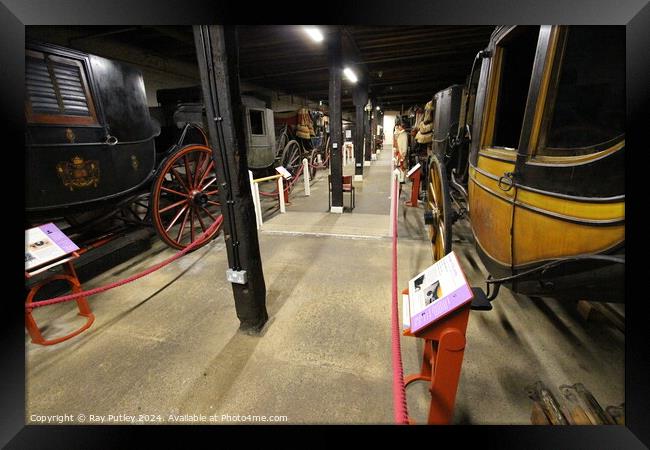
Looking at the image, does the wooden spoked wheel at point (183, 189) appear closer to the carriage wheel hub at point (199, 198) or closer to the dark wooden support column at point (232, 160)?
the carriage wheel hub at point (199, 198)

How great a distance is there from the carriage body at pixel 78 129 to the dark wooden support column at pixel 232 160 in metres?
1.45

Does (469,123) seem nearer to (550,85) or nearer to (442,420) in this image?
(550,85)

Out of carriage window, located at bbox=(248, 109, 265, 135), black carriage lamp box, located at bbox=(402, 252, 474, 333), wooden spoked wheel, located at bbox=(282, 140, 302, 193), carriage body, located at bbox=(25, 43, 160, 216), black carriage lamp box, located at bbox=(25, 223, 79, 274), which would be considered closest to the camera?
black carriage lamp box, located at bbox=(402, 252, 474, 333)

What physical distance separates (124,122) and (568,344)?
173 inches

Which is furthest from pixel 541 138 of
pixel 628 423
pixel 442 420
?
pixel 442 420

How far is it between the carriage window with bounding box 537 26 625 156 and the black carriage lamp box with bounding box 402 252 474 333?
2.77 ft

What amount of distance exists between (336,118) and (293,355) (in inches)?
187

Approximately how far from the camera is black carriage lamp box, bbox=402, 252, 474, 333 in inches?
40.4

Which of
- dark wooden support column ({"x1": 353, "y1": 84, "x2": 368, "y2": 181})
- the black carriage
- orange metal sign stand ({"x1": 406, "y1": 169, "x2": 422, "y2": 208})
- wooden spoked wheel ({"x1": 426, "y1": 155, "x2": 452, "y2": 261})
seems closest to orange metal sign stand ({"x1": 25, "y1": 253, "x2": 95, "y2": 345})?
the black carriage

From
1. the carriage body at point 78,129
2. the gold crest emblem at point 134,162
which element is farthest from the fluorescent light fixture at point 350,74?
the gold crest emblem at point 134,162

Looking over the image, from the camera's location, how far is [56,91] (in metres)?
2.16

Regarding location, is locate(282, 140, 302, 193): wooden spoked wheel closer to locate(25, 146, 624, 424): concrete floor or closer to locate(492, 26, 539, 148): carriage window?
locate(25, 146, 624, 424): concrete floor

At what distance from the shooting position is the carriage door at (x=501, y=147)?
1.63 meters
